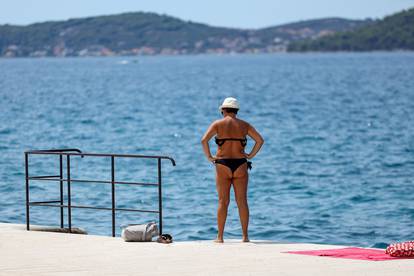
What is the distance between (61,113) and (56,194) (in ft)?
130

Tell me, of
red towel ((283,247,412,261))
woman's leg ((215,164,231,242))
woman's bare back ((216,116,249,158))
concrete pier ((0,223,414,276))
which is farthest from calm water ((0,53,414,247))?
red towel ((283,247,412,261))

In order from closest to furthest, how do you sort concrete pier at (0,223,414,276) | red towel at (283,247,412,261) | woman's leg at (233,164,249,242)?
1. concrete pier at (0,223,414,276)
2. red towel at (283,247,412,261)
3. woman's leg at (233,164,249,242)

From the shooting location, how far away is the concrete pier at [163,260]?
11.2 m

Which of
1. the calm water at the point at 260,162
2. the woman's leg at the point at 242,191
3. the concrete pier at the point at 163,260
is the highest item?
the woman's leg at the point at 242,191

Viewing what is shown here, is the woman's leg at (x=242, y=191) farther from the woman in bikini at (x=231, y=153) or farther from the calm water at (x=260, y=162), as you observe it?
the calm water at (x=260, y=162)

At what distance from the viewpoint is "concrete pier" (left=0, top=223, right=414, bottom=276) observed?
1120 centimetres

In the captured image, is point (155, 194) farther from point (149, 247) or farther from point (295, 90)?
point (295, 90)

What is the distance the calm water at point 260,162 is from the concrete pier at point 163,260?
6.55 metres

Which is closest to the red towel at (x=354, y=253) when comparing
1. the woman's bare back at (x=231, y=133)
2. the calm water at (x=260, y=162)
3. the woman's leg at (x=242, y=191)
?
the woman's leg at (x=242, y=191)

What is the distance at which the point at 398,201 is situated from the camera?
82.8ft

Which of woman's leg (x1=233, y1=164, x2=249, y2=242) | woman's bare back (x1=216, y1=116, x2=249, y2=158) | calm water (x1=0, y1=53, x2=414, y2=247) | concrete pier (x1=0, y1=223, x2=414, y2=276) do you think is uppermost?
woman's bare back (x1=216, y1=116, x2=249, y2=158)

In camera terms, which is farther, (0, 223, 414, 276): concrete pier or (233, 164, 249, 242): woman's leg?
(233, 164, 249, 242): woman's leg

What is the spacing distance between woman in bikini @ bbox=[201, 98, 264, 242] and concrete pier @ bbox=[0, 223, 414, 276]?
Answer: 543mm

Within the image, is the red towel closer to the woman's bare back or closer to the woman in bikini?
the woman in bikini
